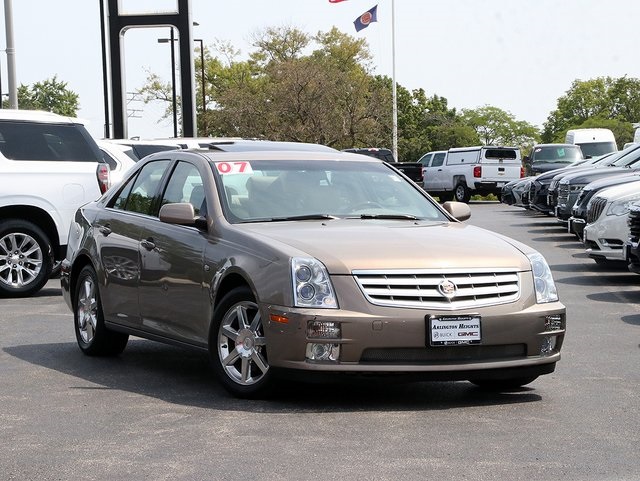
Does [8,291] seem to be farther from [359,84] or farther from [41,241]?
[359,84]

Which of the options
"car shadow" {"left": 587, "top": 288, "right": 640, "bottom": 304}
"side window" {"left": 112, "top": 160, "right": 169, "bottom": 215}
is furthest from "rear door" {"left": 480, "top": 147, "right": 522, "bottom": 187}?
"side window" {"left": 112, "top": 160, "right": 169, "bottom": 215}

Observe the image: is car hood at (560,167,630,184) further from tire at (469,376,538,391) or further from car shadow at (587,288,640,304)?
tire at (469,376,538,391)

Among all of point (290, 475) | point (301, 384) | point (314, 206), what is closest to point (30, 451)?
point (290, 475)

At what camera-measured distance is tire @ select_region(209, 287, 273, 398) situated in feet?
25.9

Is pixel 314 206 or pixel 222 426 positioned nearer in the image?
pixel 222 426

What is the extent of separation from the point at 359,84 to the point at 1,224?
68.1 metres

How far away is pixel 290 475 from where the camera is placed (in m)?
5.98

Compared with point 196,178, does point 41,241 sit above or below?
below

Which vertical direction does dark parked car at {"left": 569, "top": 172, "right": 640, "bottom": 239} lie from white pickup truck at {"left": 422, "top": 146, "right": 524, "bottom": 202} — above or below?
above

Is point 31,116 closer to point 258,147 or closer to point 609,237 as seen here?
point 258,147

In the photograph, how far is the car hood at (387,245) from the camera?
7.68 meters

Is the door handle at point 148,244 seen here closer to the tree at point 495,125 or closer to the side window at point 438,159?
the side window at point 438,159

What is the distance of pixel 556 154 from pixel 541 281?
34.4 metres

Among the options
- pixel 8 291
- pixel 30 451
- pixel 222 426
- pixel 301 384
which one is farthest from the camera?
pixel 8 291
